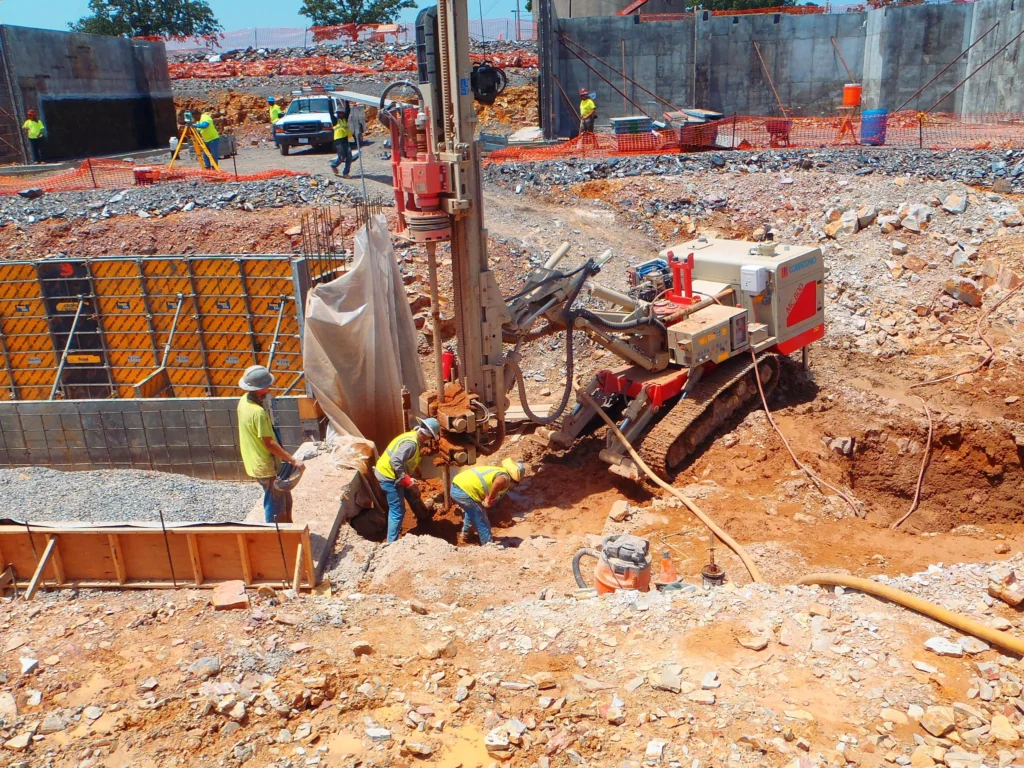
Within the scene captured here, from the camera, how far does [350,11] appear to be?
52312mm

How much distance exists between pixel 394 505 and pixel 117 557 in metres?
2.24

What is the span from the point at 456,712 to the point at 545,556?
2.82 m

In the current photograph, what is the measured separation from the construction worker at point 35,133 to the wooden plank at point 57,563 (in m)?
19.8

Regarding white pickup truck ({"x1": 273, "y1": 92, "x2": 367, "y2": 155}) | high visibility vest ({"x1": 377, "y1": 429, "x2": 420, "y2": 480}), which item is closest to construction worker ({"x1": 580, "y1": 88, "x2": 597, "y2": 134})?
white pickup truck ({"x1": 273, "y1": 92, "x2": 367, "y2": 155})

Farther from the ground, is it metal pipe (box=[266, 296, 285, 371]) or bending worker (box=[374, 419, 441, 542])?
metal pipe (box=[266, 296, 285, 371])

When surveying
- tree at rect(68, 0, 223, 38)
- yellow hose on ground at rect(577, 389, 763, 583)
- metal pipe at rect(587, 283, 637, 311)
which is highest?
tree at rect(68, 0, 223, 38)

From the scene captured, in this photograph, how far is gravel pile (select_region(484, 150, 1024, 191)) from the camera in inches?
615

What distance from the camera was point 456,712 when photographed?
14.6ft

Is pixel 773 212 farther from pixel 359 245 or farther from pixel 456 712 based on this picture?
pixel 456 712

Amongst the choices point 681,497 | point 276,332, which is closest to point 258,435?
point 276,332

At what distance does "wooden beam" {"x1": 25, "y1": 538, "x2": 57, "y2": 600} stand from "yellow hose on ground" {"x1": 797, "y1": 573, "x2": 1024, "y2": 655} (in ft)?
17.4

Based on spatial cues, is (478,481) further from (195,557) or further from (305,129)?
(305,129)

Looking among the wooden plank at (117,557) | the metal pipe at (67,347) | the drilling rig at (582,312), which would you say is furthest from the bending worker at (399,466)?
the metal pipe at (67,347)

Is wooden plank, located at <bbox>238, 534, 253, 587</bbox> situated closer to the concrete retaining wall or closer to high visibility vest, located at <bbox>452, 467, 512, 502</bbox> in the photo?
high visibility vest, located at <bbox>452, 467, 512, 502</bbox>
